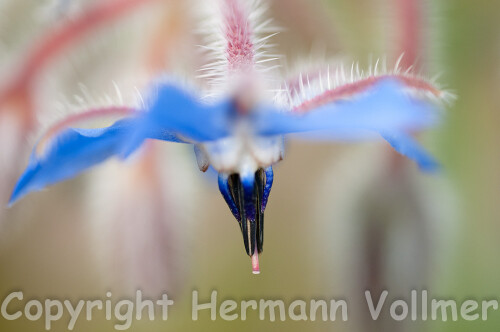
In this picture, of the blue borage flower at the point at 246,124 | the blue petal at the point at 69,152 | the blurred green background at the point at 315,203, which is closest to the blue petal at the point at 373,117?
the blue borage flower at the point at 246,124

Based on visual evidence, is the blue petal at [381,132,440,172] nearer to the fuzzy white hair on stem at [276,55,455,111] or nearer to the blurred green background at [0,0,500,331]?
the fuzzy white hair on stem at [276,55,455,111]

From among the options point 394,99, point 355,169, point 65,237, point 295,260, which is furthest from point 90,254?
point 394,99

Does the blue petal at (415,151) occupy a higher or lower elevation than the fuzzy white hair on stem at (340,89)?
lower

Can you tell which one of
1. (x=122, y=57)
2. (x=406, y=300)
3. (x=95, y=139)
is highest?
(x=122, y=57)

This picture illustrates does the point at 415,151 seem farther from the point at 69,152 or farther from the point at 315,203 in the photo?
the point at 315,203

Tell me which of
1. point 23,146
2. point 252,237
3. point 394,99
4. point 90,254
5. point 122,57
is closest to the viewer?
point 394,99

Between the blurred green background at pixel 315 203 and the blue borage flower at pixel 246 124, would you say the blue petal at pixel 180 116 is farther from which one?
the blurred green background at pixel 315 203

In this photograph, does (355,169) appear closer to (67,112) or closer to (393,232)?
(393,232)
